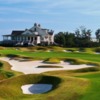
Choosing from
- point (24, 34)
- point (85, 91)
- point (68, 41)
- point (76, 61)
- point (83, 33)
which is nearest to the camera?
point (85, 91)

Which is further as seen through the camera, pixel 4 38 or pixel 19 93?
pixel 4 38

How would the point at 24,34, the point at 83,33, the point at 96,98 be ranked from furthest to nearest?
1. the point at 83,33
2. the point at 24,34
3. the point at 96,98

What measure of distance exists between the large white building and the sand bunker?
11007cm

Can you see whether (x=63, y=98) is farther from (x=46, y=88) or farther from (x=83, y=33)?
(x=83, y=33)

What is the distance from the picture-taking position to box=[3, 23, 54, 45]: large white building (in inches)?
5502

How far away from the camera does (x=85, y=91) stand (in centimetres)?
2108

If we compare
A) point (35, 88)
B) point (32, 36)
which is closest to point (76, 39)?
point (32, 36)

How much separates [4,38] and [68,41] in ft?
96.5

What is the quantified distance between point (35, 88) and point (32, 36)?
377 feet

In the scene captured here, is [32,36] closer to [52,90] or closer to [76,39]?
[76,39]

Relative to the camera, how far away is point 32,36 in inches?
5517

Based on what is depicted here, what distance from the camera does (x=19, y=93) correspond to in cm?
2295

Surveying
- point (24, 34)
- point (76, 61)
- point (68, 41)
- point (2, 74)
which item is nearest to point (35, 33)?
point (24, 34)

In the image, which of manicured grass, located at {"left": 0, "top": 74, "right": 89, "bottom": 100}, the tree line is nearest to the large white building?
the tree line
